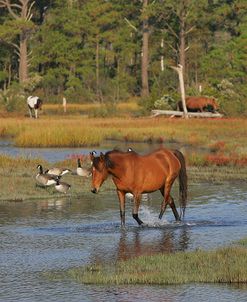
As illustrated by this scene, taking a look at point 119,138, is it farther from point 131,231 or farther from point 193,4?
point 193,4

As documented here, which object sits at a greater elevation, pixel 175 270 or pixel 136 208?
pixel 136 208

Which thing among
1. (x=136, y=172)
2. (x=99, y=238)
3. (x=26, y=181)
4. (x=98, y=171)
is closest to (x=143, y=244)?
(x=99, y=238)

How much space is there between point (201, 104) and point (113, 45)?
1947cm

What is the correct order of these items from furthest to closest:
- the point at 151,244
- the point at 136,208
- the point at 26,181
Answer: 1. the point at 26,181
2. the point at 136,208
3. the point at 151,244

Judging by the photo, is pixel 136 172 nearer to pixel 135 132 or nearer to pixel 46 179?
pixel 46 179

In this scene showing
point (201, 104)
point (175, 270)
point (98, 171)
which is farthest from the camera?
point (201, 104)

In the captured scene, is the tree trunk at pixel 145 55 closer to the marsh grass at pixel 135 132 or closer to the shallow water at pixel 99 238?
the marsh grass at pixel 135 132

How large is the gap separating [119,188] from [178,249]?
216 cm

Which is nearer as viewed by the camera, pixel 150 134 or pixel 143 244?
pixel 143 244

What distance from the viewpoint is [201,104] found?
4647 cm

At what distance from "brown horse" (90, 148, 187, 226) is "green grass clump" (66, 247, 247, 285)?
276 centimetres

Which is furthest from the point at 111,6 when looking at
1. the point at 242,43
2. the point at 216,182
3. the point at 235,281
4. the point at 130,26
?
the point at 235,281

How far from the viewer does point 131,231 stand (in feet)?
48.7

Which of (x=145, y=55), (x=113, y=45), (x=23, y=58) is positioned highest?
(x=113, y=45)
